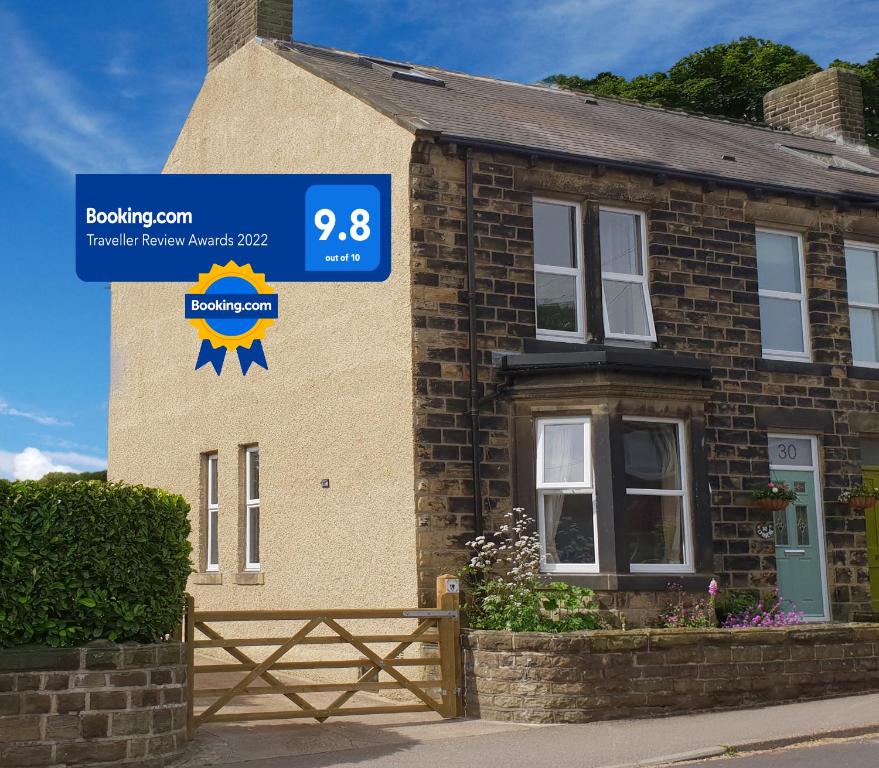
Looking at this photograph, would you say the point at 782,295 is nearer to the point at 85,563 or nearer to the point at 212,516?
the point at 212,516

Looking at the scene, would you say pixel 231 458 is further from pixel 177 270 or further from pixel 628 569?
pixel 628 569

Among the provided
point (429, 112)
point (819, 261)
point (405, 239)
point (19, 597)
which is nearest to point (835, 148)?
point (819, 261)

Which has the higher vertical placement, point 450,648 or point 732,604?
point 732,604

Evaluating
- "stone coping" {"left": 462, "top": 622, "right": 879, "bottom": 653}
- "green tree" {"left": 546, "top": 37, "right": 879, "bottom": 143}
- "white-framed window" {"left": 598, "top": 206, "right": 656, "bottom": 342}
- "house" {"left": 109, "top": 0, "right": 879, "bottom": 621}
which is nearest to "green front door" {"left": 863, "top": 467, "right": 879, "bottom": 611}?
"house" {"left": 109, "top": 0, "right": 879, "bottom": 621}

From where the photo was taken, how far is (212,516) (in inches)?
679

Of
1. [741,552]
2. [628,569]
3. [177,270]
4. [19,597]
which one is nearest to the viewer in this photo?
[19,597]

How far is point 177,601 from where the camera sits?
983cm

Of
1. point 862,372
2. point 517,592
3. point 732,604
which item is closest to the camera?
point 517,592

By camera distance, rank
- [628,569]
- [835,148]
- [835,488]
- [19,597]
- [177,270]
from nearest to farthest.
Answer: [19,597]
[628,569]
[835,488]
[177,270]
[835,148]

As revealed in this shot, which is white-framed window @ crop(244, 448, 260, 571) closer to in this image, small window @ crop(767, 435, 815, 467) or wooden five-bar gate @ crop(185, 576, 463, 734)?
wooden five-bar gate @ crop(185, 576, 463, 734)

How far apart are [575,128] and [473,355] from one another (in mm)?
4646

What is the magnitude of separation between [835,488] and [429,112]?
7168 mm

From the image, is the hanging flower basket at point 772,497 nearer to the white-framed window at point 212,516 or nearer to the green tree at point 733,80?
the white-framed window at point 212,516

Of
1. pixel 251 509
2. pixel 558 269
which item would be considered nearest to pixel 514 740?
pixel 558 269
